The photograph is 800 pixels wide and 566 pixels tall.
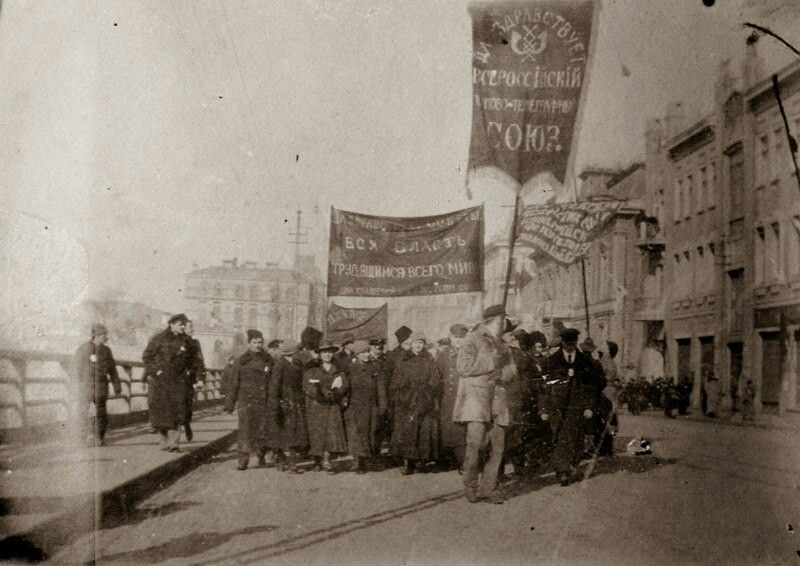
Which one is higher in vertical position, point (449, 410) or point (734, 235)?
point (734, 235)

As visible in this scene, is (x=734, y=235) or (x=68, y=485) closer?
(x=68, y=485)

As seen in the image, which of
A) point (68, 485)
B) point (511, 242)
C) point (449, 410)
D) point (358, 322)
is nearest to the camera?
point (68, 485)

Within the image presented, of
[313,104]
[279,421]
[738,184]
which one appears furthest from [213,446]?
[738,184]

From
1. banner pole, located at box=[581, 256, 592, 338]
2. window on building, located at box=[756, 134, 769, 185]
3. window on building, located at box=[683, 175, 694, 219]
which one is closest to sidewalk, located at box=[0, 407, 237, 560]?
banner pole, located at box=[581, 256, 592, 338]

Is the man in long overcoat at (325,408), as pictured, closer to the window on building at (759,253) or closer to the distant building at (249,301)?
the distant building at (249,301)

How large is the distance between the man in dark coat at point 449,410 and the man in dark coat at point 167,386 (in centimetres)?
237

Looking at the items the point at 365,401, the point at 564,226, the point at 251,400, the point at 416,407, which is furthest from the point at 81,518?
the point at 564,226

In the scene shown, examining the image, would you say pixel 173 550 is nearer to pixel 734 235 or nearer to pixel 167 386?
pixel 167 386

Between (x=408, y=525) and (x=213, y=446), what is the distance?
10.8ft

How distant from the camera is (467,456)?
21.2 feet

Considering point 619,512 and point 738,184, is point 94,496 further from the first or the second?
point 738,184

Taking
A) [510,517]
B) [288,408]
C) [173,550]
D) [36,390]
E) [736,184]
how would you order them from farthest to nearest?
[288,408], [36,390], [736,184], [510,517], [173,550]

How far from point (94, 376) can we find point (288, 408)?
1771 mm

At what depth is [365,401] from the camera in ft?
26.7
